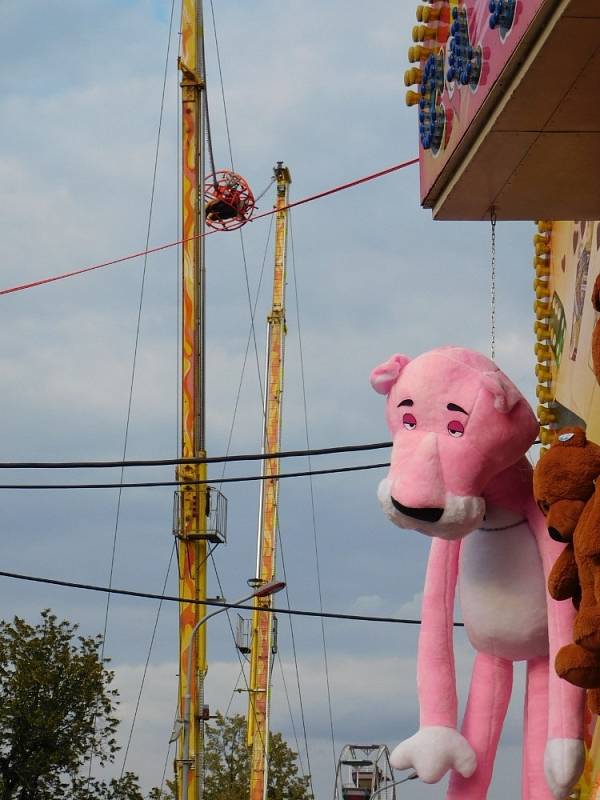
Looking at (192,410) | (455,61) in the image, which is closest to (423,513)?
(455,61)

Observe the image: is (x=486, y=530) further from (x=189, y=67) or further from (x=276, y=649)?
(x=276, y=649)

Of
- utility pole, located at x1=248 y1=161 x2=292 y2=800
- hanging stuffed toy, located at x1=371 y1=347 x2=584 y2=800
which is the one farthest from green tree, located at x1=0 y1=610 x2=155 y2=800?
hanging stuffed toy, located at x1=371 y1=347 x2=584 y2=800

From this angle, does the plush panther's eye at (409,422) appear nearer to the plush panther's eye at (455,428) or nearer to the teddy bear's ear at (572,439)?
the plush panther's eye at (455,428)

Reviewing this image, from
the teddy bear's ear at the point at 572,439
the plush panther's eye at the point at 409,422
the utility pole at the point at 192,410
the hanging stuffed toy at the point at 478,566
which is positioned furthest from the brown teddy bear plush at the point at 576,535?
the utility pole at the point at 192,410

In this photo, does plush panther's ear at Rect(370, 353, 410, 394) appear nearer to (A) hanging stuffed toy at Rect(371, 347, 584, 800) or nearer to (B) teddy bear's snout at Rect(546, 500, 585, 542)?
(A) hanging stuffed toy at Rect(371, 347, 584, 800)

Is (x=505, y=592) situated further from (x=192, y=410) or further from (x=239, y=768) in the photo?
(x=239, y=768)

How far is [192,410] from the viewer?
1575 centimetres

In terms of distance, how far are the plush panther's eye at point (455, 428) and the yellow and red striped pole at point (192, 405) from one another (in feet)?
25.4

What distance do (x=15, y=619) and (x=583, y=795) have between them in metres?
19.8

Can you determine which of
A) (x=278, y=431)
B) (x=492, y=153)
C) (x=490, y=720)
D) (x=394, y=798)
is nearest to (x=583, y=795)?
(x=490, y=720)

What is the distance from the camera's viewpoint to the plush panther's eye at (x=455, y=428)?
7586 mm

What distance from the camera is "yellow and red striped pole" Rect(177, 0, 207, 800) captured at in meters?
15.2

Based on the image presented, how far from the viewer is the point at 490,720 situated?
790 centimetres

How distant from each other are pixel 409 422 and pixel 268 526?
2341cm
